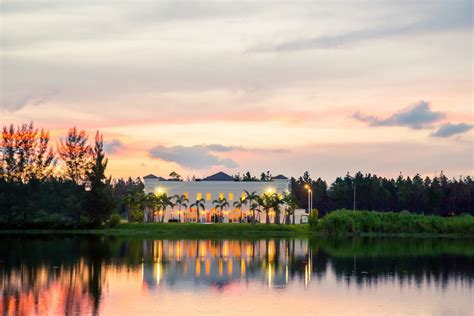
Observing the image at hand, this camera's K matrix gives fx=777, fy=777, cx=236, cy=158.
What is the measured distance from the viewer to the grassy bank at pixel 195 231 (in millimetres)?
95438

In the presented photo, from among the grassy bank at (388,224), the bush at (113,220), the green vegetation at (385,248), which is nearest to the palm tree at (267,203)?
the grassy bank at (388,224)

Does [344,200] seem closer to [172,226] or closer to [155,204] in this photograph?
[155,204]

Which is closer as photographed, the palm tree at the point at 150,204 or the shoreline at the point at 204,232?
the shoreline at the point at 204,232

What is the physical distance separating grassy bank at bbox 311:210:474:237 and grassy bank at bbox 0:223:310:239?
3460 millimetres

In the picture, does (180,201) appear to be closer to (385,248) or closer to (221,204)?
(221,204)

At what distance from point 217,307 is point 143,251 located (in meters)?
32.1

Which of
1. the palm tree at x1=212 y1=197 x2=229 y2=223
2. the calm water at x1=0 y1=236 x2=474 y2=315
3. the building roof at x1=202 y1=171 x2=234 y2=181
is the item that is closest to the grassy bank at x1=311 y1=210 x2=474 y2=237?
the calm water at x1=0 y1=236 x2=474 y2=315

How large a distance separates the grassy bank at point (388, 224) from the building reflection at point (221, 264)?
74.8 feet

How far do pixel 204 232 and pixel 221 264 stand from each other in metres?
46.0

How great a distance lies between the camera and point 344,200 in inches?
6122

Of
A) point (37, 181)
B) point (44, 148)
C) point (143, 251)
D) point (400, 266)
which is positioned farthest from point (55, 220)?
point (400, 266)

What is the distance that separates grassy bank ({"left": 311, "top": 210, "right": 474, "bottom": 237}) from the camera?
312ft

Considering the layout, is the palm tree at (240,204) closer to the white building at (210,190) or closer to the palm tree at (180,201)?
the white building at (210,190)

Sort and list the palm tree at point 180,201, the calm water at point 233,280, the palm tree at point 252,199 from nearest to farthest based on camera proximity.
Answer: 1. the calm water at point 233,280
2. the palm tree at point 252,199
3. the palm tree at point 180,201
